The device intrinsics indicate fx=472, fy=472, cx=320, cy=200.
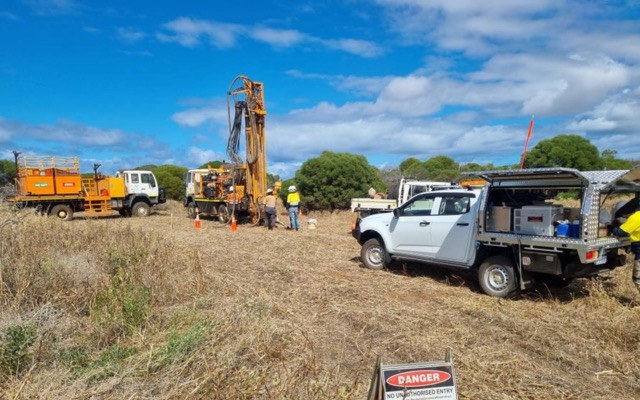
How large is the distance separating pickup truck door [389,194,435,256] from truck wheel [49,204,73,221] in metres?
18.3

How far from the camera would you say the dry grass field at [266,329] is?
3842 mm

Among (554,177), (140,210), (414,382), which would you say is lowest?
(414,382)

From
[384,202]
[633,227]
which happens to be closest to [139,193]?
[384,202]

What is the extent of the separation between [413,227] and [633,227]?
3.62 meters

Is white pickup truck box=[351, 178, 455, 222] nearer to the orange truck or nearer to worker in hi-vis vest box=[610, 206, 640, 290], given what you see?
worker in hi-vis vest box=[610, 206, 640, 290]

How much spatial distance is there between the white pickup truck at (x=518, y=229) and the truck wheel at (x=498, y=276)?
0.05 ft

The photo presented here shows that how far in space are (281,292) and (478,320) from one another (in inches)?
122

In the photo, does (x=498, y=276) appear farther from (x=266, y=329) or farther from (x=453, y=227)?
(x=266, y=329)

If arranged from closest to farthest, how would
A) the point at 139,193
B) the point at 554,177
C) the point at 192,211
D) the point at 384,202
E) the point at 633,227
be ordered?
the point at 633,227
the point at 554,177
the point at 384,202
the point at 192,211
the point at 139,193

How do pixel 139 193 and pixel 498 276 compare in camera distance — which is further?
pixel 139 193

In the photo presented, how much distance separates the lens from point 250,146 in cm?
1838

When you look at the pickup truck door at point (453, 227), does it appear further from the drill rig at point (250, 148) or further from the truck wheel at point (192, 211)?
the truck wheel at point (192, 211)

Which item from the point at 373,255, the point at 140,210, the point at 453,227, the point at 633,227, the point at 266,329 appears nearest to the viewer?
the point at 266,329

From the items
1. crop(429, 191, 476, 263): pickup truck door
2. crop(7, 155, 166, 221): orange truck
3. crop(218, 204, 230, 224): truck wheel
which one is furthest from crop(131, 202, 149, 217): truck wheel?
crop(429, 191, 476, 263): pickup truck door
